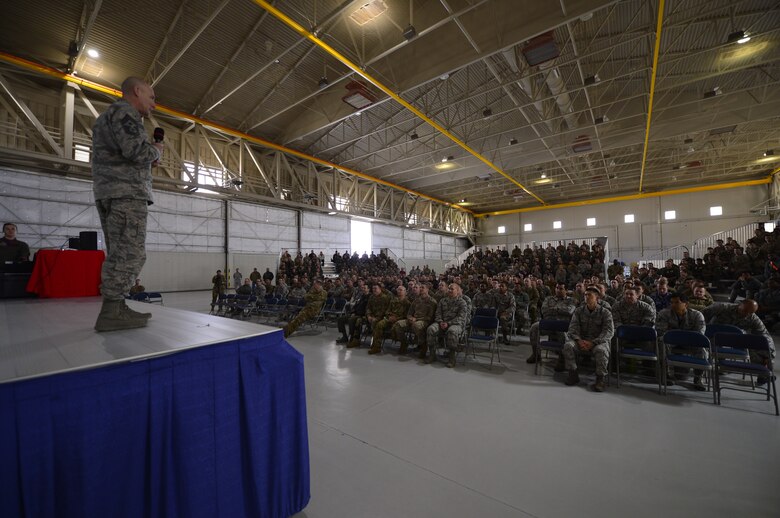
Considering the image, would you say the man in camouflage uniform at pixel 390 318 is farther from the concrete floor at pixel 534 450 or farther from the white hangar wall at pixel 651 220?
the white hangar wall at pixel 651 220

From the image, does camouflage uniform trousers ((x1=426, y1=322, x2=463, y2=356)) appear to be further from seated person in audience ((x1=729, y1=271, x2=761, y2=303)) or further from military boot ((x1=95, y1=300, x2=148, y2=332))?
seated person in audience ((x1=729, y1=271, x2=761, y2=303))

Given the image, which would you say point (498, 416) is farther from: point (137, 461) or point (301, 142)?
point (301, 142)

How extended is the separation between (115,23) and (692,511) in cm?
1397

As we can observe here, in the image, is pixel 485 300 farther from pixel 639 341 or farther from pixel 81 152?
pixel 81 152

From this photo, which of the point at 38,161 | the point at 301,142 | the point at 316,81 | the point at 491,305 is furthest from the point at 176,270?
the point at 491,305

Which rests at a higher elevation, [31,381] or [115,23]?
[115,23]

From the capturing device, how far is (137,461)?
131 centimetres

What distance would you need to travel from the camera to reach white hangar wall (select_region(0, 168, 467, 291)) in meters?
11.2

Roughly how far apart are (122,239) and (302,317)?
5.49 meters

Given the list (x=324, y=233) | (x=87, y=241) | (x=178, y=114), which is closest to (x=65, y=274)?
(x=87, y=241)

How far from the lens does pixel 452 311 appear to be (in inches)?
224

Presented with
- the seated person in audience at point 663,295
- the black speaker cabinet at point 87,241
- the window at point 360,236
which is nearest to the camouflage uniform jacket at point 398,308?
the black speaker cabinet at point 87,241

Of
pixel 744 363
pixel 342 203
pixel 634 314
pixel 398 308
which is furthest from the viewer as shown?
pixel 342 203

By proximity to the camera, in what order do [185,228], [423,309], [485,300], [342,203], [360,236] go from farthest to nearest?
[360,236], [342,203], [185,228], [485,300], [423,309]
